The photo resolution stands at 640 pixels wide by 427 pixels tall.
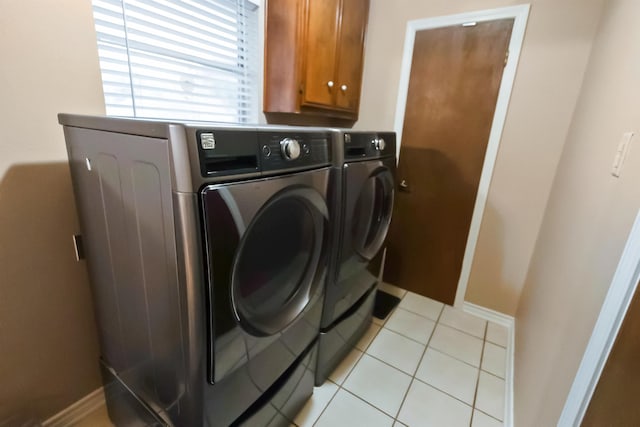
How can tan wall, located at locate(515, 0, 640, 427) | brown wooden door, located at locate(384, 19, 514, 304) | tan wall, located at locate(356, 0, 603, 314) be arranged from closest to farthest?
tan wall, located at locate(515, 0, 640, 427), tan wall, located at locate(356, 0, 603, 314), brown wooden door, located at locate(384, 19, 514, 304)

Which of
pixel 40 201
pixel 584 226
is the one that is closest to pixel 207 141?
pixel 40 201

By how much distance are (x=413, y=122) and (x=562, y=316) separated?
152 centimetres

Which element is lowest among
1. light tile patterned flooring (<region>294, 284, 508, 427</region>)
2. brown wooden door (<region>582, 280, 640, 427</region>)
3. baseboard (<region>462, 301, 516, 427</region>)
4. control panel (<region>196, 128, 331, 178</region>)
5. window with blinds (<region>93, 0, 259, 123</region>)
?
light tile patterned flooring (<region>294, 284, 508, 427</region>)

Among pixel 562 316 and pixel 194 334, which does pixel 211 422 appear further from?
pixel 562 316

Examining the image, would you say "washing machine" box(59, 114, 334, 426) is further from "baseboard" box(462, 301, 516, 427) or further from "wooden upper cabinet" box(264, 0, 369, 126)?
"baseboard" box(462, 301, 516, 427)

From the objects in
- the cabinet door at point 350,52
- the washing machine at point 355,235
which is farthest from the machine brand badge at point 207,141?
the cabinet door at point 350,52

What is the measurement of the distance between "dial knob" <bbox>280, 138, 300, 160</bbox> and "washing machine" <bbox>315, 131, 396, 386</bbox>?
25 centimetres

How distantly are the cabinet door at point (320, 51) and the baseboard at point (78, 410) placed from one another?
5.84 ft

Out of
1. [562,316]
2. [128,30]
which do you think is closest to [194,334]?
[562,316]

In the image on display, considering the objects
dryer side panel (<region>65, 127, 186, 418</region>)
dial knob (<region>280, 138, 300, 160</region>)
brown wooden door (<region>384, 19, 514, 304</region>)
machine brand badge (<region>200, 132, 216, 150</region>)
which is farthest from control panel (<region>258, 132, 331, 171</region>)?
brown wooden door (<region>384, 19, 514, 304</region>)

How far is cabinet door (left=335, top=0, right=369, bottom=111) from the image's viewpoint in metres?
1.89

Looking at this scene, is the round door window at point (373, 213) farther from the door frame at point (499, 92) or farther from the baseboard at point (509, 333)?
the baseboard at point (509, 333)

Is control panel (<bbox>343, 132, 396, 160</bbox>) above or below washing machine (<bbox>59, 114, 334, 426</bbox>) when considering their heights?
above

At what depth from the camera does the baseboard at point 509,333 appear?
1421mm
